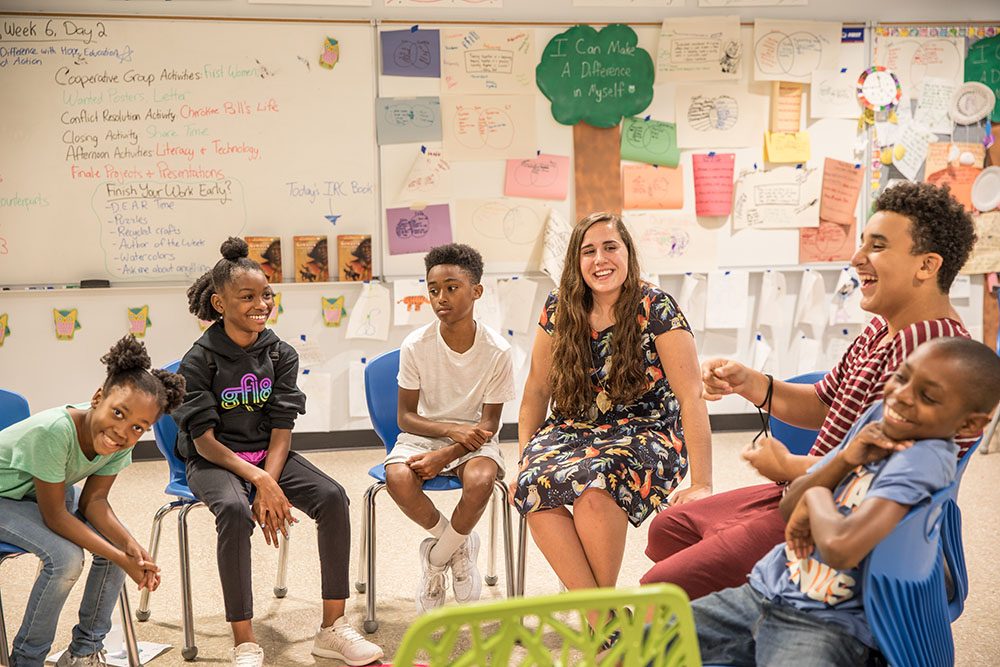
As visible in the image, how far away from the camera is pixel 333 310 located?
410cm

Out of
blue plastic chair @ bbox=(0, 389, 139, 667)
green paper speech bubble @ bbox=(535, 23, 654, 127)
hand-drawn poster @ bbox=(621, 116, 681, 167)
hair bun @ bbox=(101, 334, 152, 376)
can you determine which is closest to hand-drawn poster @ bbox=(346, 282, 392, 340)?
green paper speech bubble @ bbox=(535, 23, 654, 127)

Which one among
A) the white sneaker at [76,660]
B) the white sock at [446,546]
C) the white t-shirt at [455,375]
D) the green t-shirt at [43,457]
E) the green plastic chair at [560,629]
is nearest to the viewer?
the green plastic chair at [560,629]

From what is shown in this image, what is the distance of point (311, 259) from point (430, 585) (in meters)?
2.02

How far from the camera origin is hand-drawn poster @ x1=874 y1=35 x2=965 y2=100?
4.28m

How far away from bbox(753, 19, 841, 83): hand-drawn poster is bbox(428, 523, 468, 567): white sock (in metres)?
2.90

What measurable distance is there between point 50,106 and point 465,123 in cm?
181

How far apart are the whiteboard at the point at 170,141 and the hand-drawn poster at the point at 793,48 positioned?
6.11 ft

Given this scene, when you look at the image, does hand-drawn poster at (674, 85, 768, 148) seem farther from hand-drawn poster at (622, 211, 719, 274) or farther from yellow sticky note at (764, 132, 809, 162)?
hand-drawn poster at (622, 211, 719, 274)

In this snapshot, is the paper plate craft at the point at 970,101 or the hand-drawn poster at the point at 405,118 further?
the paper plate craft at the point at 970,101

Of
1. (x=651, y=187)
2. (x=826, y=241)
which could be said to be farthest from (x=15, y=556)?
(x=826, y=241)

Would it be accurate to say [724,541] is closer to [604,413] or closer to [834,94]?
[604,413]

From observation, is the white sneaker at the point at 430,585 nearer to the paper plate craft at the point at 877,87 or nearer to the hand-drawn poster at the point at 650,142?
the hand-drawn poster at the point at 650,142

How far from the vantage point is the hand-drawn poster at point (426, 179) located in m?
4.06

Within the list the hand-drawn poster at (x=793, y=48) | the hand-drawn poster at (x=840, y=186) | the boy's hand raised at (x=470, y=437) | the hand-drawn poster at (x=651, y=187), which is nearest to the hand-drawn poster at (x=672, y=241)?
the hand-drawn poster at (x=651, y=187)
